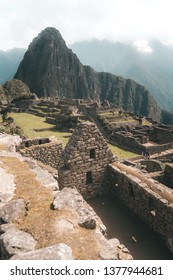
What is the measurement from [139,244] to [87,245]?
3.21 metres

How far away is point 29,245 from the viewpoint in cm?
518

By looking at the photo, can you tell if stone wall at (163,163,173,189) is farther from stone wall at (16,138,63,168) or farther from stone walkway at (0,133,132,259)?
stone walkway at (0,133,132,259)

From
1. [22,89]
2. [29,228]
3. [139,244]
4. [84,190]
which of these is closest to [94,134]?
[84,190]

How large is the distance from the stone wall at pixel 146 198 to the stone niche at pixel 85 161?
0.45 metres

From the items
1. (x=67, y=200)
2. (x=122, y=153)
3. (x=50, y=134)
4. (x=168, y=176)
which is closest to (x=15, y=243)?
(x=67, y=200)

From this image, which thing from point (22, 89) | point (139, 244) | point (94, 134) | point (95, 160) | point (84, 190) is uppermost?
point (22, 89)

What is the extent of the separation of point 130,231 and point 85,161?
2624 mm

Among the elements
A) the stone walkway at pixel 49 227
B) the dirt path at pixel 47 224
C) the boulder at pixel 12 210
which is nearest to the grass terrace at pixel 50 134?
the dirt path at pixel 47 224

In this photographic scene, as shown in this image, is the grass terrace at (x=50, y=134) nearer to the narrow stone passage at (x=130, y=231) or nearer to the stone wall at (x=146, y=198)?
the stone wall at (x=146, y=198)

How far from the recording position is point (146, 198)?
29.1 feet

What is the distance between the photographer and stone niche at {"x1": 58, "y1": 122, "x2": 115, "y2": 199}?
9.88 metres

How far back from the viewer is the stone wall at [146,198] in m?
8.09

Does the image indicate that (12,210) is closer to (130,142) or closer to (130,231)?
(130,231)
